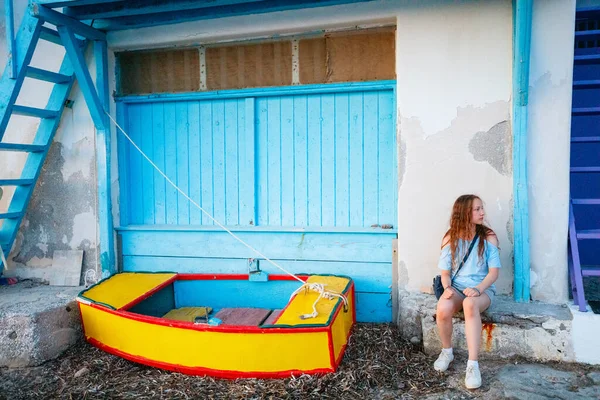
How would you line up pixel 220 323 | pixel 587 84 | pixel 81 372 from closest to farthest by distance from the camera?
pixel 81 372 < pixel 220 323 < pixel 587 84

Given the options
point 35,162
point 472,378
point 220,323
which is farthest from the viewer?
point 35,162

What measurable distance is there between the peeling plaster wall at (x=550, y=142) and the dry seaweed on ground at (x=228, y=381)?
136cm

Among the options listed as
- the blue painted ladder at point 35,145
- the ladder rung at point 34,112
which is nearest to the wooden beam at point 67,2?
the blue painted ladder at point 35,145

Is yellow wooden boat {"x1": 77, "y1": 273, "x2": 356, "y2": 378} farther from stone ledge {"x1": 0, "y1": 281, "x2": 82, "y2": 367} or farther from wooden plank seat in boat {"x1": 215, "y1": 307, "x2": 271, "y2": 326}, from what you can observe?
stone ledge {"x1": 0, "y1": 281, "x2": 82, "y2": 367}

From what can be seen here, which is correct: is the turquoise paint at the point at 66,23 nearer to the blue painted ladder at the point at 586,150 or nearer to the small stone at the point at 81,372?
the small stone at the point at 81,372

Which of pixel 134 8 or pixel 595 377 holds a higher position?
pixel 134 8

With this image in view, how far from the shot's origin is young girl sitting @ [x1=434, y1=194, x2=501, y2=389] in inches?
151

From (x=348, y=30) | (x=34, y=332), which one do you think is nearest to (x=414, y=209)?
(x=348, y=30)

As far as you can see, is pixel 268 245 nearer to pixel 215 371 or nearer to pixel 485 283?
pixel 215 371

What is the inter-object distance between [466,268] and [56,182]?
4.41 meters

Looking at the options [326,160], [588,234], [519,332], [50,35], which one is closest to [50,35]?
[50,35]

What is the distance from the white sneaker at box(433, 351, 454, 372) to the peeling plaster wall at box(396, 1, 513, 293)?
0.82 meters

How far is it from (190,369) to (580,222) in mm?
4424

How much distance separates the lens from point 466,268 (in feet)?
12.9
